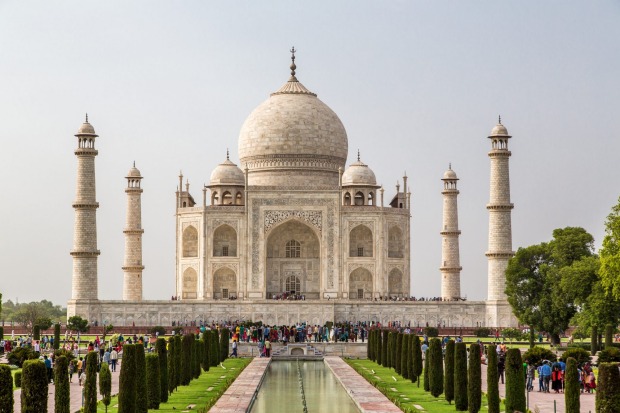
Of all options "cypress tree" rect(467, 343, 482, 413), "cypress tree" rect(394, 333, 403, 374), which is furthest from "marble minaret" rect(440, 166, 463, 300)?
"cypress tree" rect(467, 343, 482, 413)

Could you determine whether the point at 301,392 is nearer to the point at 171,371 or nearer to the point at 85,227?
the point at 171,371

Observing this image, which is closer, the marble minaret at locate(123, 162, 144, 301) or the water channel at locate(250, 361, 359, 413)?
the water channel at locate(250, 361, 359, 413)

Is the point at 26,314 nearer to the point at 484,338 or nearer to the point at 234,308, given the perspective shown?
the point at 234,308

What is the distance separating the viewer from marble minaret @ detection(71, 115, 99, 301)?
138 feet

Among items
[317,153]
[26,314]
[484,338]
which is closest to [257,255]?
[317,153]

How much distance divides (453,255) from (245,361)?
17.3 m

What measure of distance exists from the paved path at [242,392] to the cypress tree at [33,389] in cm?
455

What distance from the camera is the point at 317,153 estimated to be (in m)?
48.4

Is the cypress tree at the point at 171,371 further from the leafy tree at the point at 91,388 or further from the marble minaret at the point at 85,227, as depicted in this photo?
the marble minaret at the point at 85,227

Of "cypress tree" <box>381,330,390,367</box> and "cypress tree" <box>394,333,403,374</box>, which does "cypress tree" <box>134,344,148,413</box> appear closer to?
"cypress tree" <box>394,333,403,374</box>

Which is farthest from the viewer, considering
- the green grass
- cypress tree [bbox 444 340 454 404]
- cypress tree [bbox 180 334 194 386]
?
cypress tree [bbox 180 334 194 386]

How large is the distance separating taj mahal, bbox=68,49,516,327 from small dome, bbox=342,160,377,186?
0.05 m

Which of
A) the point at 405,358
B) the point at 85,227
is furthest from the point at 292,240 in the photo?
the point at 405,358

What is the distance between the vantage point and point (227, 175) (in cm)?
4725
